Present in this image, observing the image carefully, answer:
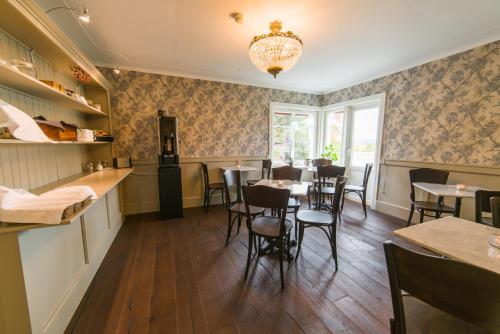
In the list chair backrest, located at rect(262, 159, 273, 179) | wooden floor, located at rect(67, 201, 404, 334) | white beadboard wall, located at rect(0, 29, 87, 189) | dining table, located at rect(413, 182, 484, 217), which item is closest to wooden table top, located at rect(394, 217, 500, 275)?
wooden floor, located at rect(67, 201, 404, 334)

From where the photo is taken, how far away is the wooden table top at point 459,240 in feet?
3.05

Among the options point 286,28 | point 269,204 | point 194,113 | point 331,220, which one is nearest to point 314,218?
point 331,220

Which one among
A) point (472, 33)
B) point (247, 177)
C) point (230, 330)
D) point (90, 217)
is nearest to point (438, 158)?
point (472, 33)

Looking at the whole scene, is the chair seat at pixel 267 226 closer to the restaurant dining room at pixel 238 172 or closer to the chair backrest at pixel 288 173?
the restaurant dining room at pixel 238 172

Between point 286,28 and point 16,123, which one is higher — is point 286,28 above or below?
above

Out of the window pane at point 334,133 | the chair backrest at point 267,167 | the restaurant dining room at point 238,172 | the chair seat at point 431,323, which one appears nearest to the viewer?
the chair seat at point 431,323

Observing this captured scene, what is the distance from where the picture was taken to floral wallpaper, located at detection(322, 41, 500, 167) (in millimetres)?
2545

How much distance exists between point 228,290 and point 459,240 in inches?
64.3

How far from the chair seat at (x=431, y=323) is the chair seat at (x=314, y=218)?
42.9 inches

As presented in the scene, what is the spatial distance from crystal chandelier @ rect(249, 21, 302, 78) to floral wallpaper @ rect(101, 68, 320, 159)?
204cm

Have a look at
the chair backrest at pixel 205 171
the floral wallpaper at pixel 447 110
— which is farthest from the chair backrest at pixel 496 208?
the chair backrest at pixel 205 171

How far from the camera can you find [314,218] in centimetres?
219

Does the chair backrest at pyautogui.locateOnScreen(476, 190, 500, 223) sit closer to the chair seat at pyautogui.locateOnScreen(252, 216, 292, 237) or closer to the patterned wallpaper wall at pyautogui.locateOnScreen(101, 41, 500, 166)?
the chair seat at pyautogui.locateOnScreen(252, 216, 292, 237)

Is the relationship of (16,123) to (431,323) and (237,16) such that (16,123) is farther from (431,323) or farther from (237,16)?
(431,323)
